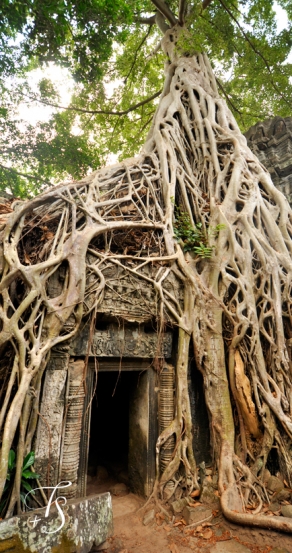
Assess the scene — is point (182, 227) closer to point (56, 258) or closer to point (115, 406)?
point (56, 258)

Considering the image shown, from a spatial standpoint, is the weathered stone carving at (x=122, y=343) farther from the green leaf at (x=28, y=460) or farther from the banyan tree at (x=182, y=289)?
the green leaf at (x=28, y=460)

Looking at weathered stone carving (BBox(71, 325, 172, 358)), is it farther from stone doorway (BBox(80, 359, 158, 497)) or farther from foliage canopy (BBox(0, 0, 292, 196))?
foliage canopy (BBox(0, 0, 292, 196))

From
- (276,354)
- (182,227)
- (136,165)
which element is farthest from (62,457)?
(136,165)

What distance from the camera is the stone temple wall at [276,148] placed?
230 inches

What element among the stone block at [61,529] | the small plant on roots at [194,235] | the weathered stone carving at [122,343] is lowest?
the stone block at [61,529]

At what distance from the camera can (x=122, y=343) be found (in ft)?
10.3

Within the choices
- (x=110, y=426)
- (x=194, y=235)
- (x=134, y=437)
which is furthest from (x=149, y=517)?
(x=194, y=235)

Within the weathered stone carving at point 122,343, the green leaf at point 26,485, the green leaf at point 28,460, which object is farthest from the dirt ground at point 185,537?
the weathered stone carving at point 122,343

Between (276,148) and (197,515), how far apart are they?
6276mm

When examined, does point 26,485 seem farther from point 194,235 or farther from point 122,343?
point 194,235

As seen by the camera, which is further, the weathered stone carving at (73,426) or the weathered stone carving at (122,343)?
the weathered stone carving at (122,343)

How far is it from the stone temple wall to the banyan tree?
1413 millimetres

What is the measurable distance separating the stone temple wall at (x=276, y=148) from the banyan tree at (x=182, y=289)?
1.41 metres

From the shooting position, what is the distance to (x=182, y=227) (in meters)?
4.04
